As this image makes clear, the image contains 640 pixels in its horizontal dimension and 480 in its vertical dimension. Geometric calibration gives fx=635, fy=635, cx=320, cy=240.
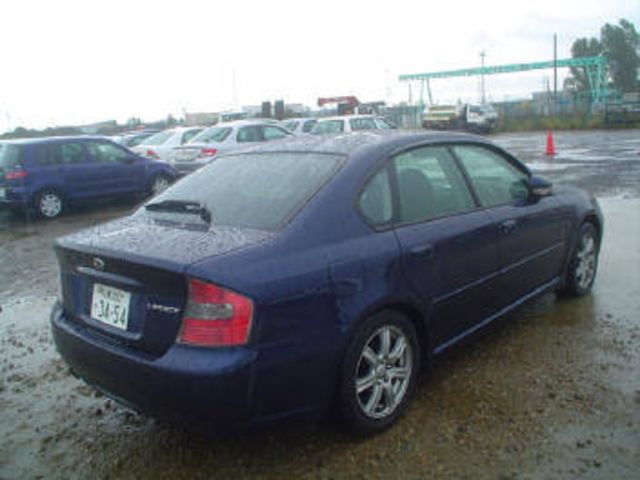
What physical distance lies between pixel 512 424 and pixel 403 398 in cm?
58

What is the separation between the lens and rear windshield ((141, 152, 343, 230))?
10.8ft

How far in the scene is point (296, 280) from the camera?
289 centimetres

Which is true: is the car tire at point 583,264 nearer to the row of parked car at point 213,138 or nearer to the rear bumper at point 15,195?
the row of parked car at point 213,138

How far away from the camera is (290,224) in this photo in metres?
3.11

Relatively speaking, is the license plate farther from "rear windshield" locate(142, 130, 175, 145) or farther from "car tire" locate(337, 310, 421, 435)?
"rear windshield" locate(142, 130, 175, 145)

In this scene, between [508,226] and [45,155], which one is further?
[45,155]

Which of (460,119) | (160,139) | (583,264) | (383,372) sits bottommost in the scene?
(383,372)

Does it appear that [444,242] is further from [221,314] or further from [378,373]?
[221,314]

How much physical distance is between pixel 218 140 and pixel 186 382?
42.1 ft

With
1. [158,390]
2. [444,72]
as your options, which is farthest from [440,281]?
[444,72]

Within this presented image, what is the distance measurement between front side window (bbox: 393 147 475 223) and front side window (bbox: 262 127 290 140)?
11.8 metres

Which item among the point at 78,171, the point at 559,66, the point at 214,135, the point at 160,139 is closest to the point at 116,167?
the point at 78,171

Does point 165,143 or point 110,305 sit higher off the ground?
point 165,143

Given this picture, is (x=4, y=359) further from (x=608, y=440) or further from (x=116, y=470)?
(x=608, y=440)
